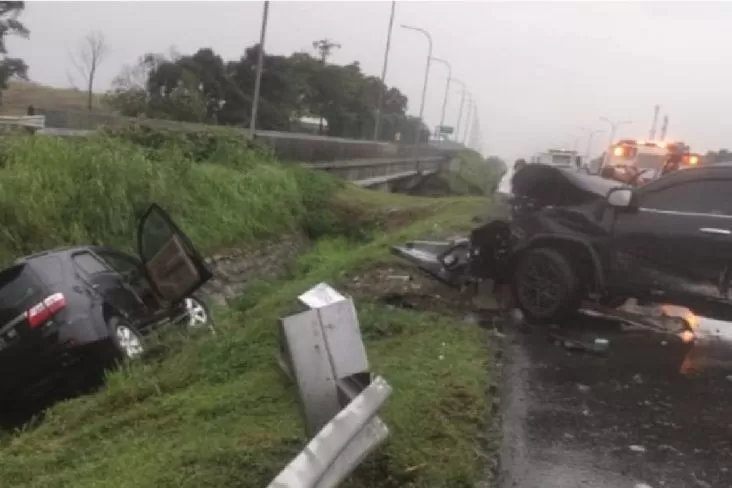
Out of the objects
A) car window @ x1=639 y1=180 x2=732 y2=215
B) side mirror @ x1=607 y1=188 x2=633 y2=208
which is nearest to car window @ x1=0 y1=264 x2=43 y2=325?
side mirror @ x1=607 y1=188 x2=633 y2=208

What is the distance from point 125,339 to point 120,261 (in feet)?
5.61

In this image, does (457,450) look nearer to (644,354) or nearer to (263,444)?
(263,444)

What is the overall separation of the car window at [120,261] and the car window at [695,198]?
5419 millimetres

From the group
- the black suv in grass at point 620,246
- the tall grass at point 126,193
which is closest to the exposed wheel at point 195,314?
the tall grass at point 126,193

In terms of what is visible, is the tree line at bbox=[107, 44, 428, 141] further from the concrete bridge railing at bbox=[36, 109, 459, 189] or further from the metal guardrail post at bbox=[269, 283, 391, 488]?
the metal guardrail post at bbox=[269, 283, 391, 488]

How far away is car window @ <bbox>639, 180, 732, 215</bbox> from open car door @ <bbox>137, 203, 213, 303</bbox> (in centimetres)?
457

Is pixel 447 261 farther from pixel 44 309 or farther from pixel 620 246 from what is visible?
pixel 44 309

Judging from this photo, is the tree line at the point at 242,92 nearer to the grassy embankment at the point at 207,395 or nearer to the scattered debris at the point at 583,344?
the grassy embankment at the point at 207,395

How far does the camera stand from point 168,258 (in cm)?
923

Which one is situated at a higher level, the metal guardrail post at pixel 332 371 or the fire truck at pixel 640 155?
the fire truck at pixel 640 155

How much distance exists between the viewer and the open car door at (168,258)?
29.9 feet

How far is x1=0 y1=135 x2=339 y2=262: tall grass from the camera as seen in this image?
12.3 m

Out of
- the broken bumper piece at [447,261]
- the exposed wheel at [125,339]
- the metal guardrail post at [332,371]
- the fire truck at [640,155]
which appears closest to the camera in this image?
the metal guardrail post at [332,371]

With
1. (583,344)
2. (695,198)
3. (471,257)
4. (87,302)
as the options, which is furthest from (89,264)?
(695,198)
